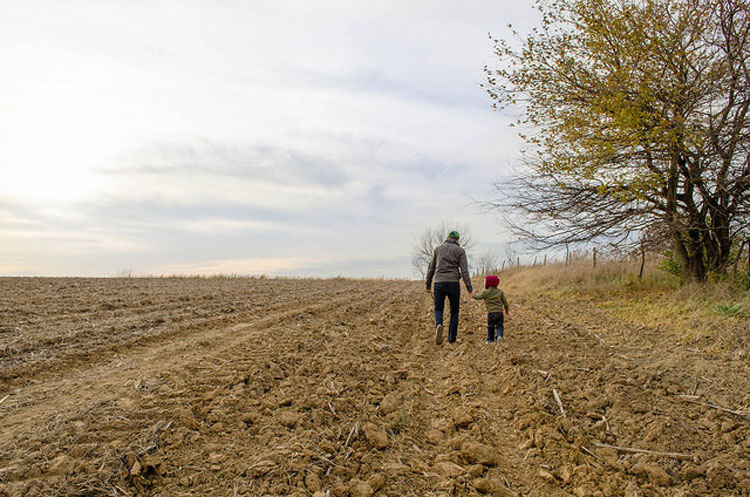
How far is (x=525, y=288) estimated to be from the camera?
19.4 m

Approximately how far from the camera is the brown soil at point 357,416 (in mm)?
3295

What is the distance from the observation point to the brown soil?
329 cm

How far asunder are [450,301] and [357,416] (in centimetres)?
466

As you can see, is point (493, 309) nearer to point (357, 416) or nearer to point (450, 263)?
point (450, 263)

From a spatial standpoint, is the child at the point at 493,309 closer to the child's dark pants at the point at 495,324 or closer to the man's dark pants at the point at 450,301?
the child's dark pants at the point at 495,324

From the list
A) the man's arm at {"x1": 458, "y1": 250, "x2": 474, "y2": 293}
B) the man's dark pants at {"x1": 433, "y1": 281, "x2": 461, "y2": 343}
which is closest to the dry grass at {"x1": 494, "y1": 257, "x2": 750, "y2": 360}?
the man's arm at {"x1": 458, "y1": 250, "x2": 474, "y2": 293}

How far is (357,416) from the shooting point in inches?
171

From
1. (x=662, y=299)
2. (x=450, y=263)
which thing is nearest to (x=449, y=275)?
(x=450, y=263)

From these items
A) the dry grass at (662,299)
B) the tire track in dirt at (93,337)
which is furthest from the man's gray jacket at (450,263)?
the tire track in dirt at (93,337)

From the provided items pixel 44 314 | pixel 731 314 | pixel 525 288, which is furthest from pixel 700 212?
pixel 44 314

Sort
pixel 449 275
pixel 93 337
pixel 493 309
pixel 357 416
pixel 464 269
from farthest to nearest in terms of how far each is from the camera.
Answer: pixel 449 275
pixel 464 269
pixel 493 309
pixel 93 337
pixel 357 416

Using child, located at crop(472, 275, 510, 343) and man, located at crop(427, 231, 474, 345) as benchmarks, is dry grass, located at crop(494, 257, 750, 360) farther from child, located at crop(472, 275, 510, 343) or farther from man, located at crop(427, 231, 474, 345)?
man, located at crop(427, 231, 474, 345)

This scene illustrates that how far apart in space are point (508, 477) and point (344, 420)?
1547mm

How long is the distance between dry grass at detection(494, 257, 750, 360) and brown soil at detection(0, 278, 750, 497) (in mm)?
763
